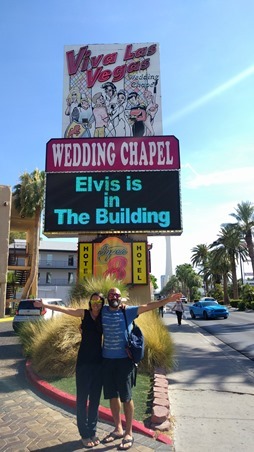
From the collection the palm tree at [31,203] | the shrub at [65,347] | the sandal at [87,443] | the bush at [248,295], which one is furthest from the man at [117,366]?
the bush at [248,295]

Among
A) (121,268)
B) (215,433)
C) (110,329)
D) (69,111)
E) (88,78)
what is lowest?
(215,433)

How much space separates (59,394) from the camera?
563 centimetres

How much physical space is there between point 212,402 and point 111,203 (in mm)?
7663

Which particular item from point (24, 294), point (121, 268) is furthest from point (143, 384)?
point (24, 294)

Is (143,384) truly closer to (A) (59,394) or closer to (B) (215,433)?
(A) (59,394)

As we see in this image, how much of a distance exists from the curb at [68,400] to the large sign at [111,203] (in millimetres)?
5583

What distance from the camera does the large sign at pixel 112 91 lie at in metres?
18.0

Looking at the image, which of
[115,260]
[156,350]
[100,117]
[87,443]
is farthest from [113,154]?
[87,443]

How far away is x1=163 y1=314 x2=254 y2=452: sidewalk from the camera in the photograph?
4273 millimetres

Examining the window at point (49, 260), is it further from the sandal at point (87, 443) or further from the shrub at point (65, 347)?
the sandal at point (87, 443)

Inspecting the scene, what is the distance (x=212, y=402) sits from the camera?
19.1 feet

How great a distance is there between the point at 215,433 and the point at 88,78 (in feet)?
57.9

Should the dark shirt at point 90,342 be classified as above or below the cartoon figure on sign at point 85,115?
below

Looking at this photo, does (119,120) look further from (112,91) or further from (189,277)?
(189,277)
